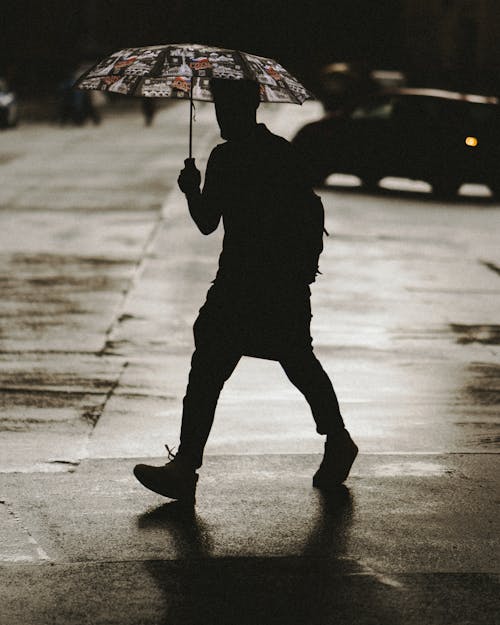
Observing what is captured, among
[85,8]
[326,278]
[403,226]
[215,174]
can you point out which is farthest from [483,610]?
[85,8]

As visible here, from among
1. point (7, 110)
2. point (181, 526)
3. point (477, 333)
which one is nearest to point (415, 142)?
point (477, 333)

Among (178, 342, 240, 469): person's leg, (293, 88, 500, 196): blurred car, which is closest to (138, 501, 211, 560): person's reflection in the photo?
(178, 342, 240, 469): person's leg

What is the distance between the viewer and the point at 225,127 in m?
5.44

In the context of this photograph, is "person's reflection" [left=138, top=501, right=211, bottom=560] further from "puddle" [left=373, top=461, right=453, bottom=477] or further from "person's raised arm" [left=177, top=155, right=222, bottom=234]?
"person's raised arm" [left=177, top=155, right=222, bottom=234]

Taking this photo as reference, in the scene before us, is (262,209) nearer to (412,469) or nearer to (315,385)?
(315,385)

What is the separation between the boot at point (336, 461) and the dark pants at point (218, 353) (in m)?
0.38

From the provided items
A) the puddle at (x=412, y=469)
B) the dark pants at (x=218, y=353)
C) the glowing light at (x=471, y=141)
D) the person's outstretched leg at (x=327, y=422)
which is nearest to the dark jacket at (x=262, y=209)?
the dark pants at (x=218, y=353)

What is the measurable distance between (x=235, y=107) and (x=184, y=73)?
360 millimetres

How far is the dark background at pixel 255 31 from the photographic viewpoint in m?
64.1

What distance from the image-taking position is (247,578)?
4.65 m

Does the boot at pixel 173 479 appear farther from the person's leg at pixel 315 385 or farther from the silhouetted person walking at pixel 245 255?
the person's leg at pixel 315 385

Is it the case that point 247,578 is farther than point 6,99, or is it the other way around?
point 6,99

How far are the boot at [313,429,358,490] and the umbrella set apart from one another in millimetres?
1415

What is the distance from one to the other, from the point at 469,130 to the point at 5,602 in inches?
771
